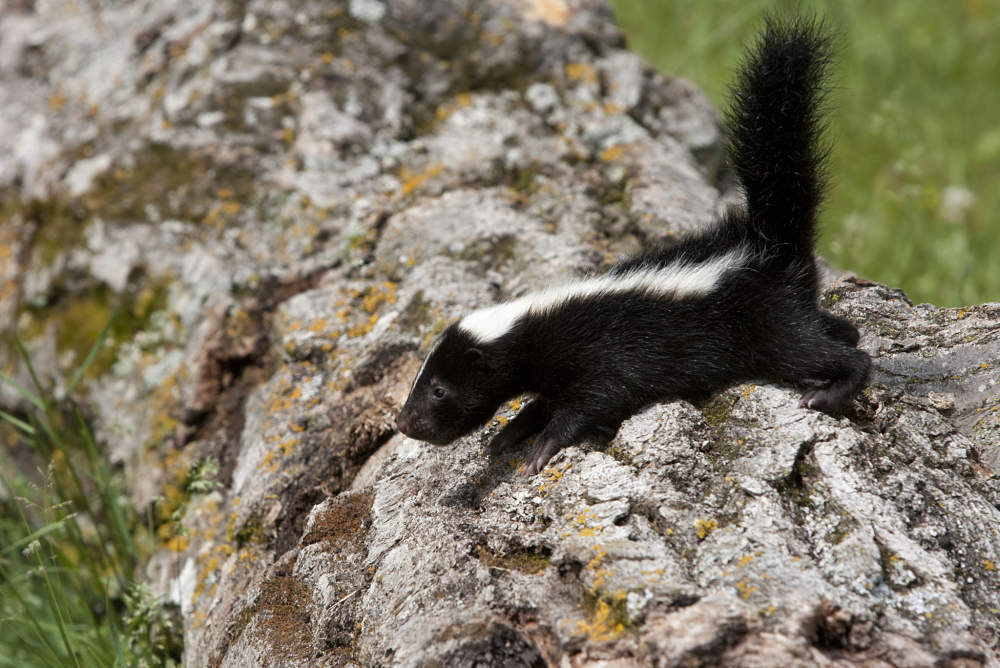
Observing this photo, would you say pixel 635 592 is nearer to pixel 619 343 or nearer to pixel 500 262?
pixel 619 343

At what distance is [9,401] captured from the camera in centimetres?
494

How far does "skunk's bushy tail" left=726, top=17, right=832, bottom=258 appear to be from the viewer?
3316 millimetres

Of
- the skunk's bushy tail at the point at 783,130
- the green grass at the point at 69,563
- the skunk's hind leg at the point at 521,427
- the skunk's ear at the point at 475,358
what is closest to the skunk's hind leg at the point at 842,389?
the skunk's bushy tail at the point at 783,130

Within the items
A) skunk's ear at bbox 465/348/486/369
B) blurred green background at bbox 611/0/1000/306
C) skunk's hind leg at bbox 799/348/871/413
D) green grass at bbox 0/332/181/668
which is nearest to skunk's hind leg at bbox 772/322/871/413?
skunk's hind leg at bbox 799/348/871/413

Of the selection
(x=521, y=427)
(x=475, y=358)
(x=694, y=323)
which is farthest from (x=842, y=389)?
(x=475, y=358)

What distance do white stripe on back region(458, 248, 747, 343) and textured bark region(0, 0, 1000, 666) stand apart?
37 cm

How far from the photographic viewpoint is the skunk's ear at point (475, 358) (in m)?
3.52

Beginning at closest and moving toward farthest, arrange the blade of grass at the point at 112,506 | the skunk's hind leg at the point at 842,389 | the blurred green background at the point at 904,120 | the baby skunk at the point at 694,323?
the skunk's hind leg at the point at 842,389 < the baby skunk at the point at 694,323 < the blade of grass at the point at 112,506 < the blurred green background at the point at 904,120

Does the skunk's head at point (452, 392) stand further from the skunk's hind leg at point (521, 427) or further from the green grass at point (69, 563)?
the green grass at point (69, 563)

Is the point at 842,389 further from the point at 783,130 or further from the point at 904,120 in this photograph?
the point at 904,120

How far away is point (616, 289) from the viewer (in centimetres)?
354

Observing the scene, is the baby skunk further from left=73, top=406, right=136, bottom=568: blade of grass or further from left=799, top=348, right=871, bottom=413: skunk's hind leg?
left=73, top=406, right=136, bottom=568: blade of grass

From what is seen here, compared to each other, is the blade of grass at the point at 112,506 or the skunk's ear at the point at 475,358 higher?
the skunk's ear at the point at 475,358

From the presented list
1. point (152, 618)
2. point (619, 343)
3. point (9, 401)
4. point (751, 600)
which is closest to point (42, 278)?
point (9, 401)
